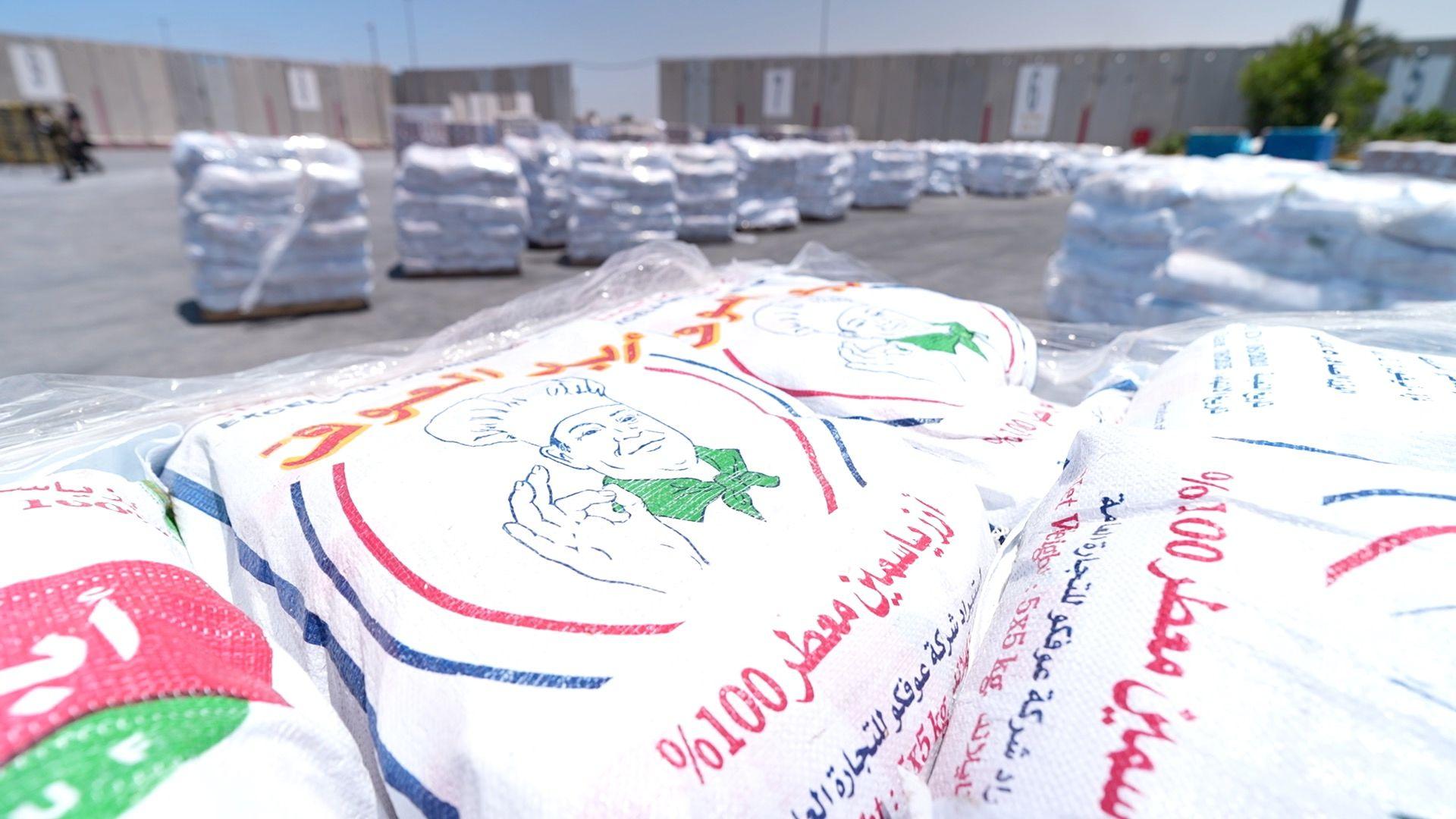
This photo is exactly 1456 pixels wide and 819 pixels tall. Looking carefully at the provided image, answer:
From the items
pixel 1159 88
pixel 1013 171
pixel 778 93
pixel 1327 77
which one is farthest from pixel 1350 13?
pixel 778 93

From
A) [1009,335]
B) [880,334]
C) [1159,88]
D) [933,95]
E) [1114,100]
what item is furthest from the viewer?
[933,95]

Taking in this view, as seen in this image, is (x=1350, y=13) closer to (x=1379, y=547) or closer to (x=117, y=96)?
(x=1379, y=547)

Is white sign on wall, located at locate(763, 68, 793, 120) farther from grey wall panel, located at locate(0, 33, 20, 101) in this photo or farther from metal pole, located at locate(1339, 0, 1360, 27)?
grey wall panel, located at locate(0, 33, 20, 101)

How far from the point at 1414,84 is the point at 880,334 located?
20.8 m

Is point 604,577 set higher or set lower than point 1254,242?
lower

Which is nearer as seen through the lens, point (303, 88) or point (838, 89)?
point (838, 89)

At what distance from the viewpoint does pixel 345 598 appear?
66cm

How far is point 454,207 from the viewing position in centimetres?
554

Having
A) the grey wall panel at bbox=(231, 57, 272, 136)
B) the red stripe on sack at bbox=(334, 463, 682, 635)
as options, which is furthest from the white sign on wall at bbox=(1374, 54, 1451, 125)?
the grey wall panel at bbox=(231, 57, 272, 136)

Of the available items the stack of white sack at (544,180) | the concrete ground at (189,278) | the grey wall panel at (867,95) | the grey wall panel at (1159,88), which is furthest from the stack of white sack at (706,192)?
the grey wall panel at (867,95)

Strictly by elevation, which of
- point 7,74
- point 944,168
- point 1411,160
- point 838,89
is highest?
point 838,89

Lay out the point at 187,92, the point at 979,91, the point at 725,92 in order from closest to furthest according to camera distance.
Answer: the point at 979,91 < the point at 187,92 < the point at 725,92

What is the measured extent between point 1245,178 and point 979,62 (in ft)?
62.3

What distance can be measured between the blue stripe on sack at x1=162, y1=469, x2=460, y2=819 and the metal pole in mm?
20754
